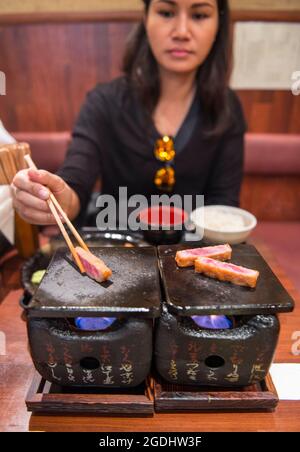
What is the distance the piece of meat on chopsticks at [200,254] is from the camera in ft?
3.08

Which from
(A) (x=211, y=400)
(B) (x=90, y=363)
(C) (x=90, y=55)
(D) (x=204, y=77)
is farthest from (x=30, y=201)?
(C) (x=90, y=55)

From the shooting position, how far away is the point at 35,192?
3.72ft

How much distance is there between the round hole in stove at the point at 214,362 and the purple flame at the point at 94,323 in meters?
0.25

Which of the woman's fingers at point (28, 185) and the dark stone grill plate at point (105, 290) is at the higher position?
the woman's fingers at point (28, 185)

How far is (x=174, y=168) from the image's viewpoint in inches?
80.0

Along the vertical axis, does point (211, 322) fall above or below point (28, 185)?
below

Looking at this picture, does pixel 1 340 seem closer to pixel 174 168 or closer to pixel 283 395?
pixel 283 395

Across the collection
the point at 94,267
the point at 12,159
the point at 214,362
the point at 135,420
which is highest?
the point at 12,159

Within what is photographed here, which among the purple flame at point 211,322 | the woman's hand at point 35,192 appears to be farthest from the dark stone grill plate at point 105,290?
the woman's hand at point 35,192

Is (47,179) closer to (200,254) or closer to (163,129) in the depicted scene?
(200,254)

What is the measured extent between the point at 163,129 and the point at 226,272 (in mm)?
1309

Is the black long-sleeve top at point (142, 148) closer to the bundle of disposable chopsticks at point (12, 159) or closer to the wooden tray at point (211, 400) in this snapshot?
the bundle of disposable chopsticks at point (12, 159)

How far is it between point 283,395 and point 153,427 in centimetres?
35

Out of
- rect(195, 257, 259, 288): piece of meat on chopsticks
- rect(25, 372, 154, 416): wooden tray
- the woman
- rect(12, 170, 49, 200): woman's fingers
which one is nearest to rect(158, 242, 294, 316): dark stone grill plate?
rect(195, 257, 259, 288): piece of meat on chopsticks
